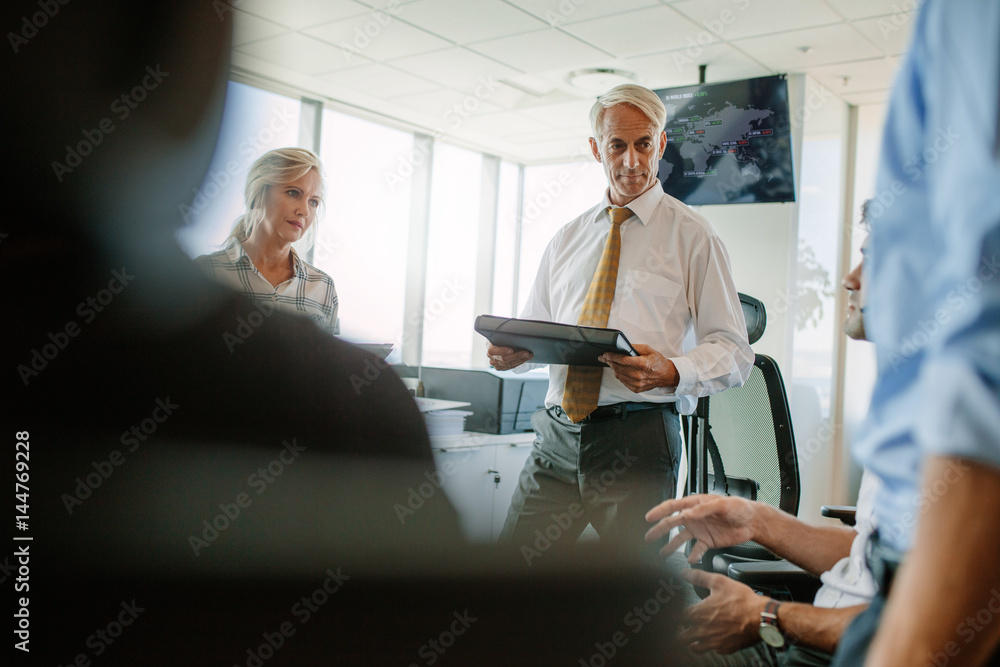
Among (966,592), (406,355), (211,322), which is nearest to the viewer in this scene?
(211,322)

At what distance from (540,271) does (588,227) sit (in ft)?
0.72

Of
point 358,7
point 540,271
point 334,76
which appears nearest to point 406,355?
point 334,76

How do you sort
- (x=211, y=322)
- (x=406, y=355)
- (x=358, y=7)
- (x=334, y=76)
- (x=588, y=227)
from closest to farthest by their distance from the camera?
1. (x=211, y=322)
2. (x=588, y=227)
3. (x=358, y=7)
4. (x=334, y=76)
5. (x=406, y=355)

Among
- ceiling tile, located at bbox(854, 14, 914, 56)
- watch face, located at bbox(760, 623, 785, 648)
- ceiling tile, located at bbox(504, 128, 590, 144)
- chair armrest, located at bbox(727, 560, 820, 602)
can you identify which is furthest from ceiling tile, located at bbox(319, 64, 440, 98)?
watch face, located at bbox(760, 623, 785, 648)

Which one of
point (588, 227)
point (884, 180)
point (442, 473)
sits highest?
point (588, 227)

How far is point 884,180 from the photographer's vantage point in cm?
51

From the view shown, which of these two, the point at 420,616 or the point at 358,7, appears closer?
the point at 420,616

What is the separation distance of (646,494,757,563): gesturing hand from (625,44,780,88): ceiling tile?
3.43 m

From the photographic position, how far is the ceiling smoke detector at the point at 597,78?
4.43 meters

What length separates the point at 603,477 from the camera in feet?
6.29

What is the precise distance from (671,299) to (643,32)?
2.28m

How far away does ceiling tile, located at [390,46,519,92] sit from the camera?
421 centimetres

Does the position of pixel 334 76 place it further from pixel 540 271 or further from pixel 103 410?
pixel 103 410

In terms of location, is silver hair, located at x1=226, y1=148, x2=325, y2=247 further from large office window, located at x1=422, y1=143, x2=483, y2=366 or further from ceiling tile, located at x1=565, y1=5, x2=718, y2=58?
large office window, located at x1=422, y1=143, x2=483, y2=366
